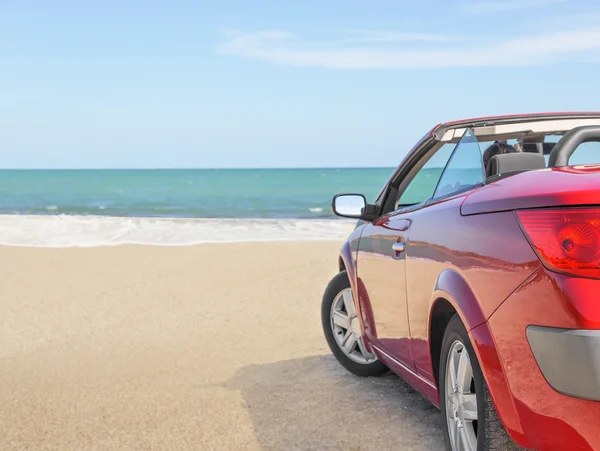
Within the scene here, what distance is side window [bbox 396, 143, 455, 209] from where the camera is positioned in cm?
415

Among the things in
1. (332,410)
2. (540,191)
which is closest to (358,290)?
(332,410)

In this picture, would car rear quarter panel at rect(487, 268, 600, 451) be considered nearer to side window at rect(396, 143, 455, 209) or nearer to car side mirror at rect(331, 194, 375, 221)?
side window at rect(396, 143, 455, 209)

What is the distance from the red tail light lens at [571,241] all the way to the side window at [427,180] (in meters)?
1.54

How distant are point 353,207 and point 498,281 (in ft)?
7.81

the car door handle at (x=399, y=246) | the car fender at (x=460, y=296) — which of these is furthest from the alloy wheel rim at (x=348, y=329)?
the car fender at (x=460, y=296)

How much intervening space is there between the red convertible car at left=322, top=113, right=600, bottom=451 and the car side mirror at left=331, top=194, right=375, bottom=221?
0.15 meters

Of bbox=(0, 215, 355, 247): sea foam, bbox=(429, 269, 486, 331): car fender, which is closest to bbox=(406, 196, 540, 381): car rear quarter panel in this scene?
bbox=(429, 269, 486, 331): car fender

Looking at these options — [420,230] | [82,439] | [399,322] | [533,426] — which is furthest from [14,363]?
[533,426]

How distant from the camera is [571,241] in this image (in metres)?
2.46

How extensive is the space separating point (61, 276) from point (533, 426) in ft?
33.1

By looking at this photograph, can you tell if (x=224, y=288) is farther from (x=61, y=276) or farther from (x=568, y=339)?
(x=568, y=339)

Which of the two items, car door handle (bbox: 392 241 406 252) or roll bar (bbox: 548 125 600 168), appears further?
car door handle (bbox: 392 241 406 252)

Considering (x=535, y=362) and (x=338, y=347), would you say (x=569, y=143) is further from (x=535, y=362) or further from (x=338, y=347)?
(x=338, y=347)

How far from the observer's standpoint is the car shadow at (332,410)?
4.38m
